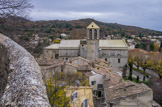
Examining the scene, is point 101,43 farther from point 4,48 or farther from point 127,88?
point 4,48

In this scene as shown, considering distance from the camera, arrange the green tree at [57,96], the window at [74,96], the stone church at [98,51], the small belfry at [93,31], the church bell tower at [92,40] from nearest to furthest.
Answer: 1. the green tree at [57,96]
2. the window at [74,96]
3. the small belfry at [93,31]
4. the church bell tower at [92,40]
5. the stone church at [98,51]

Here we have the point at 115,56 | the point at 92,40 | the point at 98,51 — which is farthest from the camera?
the point at 115,56

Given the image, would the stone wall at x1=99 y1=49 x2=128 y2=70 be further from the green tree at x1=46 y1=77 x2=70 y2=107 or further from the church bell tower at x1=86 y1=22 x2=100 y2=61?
the green tree at x1=46 y1=77 x2=70 y2=107

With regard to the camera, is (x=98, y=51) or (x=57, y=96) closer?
(x=57, y=96)

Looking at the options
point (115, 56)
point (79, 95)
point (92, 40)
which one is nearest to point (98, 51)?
point (92, 40)

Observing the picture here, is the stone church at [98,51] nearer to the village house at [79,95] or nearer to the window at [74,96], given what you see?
the village house at [79,95]

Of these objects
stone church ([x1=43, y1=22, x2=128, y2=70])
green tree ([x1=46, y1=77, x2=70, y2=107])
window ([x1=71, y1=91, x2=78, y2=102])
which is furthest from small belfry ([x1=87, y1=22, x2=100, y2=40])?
green tree ([x1=46, y1=77, x2=70, y2=107])

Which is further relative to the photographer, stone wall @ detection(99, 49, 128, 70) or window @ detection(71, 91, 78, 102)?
stone wall @ detection(99, 49, 128, 70)

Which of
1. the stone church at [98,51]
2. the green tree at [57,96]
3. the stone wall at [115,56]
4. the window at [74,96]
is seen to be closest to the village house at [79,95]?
the window at [74,96]

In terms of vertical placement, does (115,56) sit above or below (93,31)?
below

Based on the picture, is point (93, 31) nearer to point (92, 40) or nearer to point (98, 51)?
point (92, 40)

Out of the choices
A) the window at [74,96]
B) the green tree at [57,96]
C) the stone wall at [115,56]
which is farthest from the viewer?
the stone wall at [115,56]

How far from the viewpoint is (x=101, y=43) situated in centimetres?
3256

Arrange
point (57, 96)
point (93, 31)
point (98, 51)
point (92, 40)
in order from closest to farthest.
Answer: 1. point (57, 96)
2. point (93, 31)
3. point (92, 40)
4. point (98, 51)
